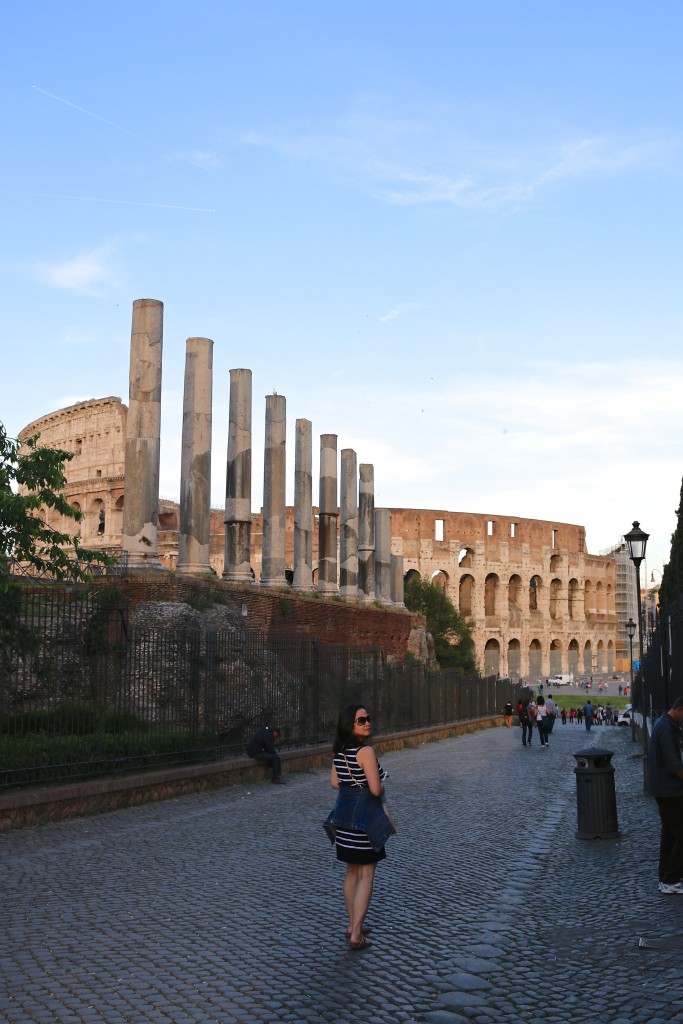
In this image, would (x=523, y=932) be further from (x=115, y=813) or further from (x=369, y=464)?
(x=369, y=464)

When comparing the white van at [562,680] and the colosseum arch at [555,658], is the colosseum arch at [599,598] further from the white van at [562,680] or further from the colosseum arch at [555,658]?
the white van at [562,680]

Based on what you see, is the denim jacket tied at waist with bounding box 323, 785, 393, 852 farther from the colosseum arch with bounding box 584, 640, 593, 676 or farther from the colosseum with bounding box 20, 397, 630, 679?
the colosseum arch with bounding box 584, 640, 593, 676

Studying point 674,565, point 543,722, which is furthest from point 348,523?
point 674,565

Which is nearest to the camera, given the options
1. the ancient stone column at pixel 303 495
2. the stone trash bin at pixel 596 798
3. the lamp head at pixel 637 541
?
the stone trash bin at pixel 596 798

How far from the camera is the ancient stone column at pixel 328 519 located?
98.3ft

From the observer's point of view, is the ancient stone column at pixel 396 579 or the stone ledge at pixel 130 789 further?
the ancient stone column at pixel 396 579

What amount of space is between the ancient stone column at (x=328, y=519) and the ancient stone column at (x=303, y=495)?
0.85 meters

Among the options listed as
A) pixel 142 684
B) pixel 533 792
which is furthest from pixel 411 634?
pixel 142 684

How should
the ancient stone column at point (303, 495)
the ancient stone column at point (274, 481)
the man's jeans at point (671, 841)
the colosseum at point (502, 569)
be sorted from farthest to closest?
the colosseum at point (502, 569) → the ancient stone column at point (303, 495) → the ancient stone column at point (274, 481) → the man's jeans at point (671, 841)

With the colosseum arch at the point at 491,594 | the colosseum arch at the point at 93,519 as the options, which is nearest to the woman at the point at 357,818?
the colosseum arch at the point at 93,519

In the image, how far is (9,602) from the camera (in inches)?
410

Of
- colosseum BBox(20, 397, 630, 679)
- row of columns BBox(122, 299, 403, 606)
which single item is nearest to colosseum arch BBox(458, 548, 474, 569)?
colosseum BBox(20, 397, 630, 679)

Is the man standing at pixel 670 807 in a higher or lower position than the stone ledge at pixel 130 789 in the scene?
higher

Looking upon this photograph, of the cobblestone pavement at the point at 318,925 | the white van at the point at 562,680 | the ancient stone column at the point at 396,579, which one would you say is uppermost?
the ancient stone column at the point at 396,579
